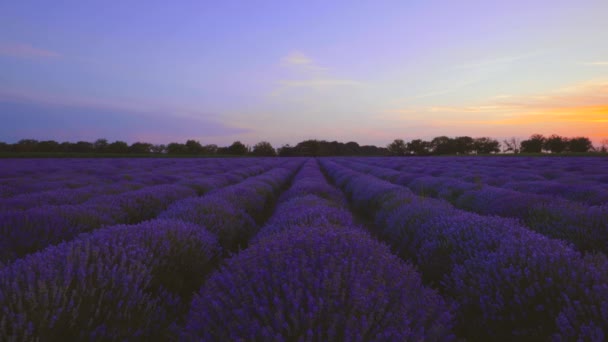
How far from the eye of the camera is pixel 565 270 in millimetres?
2301

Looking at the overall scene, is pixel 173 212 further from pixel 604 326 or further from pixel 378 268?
pixel 604 326

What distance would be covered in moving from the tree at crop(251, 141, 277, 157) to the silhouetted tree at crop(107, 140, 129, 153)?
25.4m

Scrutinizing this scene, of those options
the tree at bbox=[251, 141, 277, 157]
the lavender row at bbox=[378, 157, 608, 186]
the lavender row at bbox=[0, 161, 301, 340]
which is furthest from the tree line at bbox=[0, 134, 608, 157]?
the lavender row at bbox=[0, 161, 301, 340]

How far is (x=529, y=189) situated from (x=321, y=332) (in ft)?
→ 26.4

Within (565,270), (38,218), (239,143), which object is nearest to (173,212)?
(38,218)

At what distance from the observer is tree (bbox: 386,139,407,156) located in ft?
268

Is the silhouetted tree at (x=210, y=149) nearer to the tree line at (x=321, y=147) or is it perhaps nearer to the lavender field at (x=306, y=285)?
the tree line at (x=321, y=147)

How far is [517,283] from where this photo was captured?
2.32 m

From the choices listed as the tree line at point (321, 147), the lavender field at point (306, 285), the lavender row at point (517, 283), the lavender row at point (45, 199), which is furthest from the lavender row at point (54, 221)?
the tree line at point (321, 147)

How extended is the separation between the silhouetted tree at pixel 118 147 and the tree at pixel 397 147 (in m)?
52.8

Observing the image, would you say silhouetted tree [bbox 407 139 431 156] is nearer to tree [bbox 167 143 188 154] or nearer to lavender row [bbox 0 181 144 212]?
tree [bbox 167 143 188 154]

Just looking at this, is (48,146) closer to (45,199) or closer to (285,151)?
(285,151)

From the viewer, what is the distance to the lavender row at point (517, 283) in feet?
6.24

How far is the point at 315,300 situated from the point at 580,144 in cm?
6704
